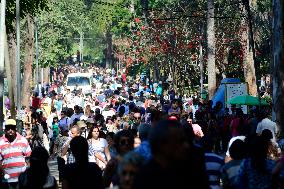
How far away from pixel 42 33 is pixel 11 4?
3320cm

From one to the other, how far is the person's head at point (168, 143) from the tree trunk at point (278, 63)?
56.5 feet

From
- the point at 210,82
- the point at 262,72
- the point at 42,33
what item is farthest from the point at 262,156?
the point at 42,33

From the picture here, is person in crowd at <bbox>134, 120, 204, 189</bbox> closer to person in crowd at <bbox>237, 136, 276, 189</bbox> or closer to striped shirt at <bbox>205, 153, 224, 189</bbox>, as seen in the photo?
person in crowd at <bbox>237, 136, 276, 189</bbox>

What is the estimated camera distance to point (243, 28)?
160 feet

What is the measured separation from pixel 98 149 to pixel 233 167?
6508mm

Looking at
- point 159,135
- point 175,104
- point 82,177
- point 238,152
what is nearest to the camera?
point 159,135

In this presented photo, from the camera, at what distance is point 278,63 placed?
24.8m

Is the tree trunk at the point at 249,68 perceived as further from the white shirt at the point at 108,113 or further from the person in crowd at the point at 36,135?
the person in crowd at the point at 36,135

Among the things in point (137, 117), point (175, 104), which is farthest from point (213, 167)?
point (137, 117)

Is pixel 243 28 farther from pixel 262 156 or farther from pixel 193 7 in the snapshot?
pixel 262 156

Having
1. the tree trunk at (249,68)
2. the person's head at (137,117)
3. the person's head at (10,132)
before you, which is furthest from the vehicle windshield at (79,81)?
the person's head at (10,132)

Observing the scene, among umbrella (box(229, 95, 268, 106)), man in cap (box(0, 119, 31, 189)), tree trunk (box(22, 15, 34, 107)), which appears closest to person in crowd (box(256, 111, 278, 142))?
man in cap (box(0, 119, 31, 189))

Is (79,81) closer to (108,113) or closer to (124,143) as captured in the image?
(108,113)

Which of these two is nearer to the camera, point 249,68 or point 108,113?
point 108,113
